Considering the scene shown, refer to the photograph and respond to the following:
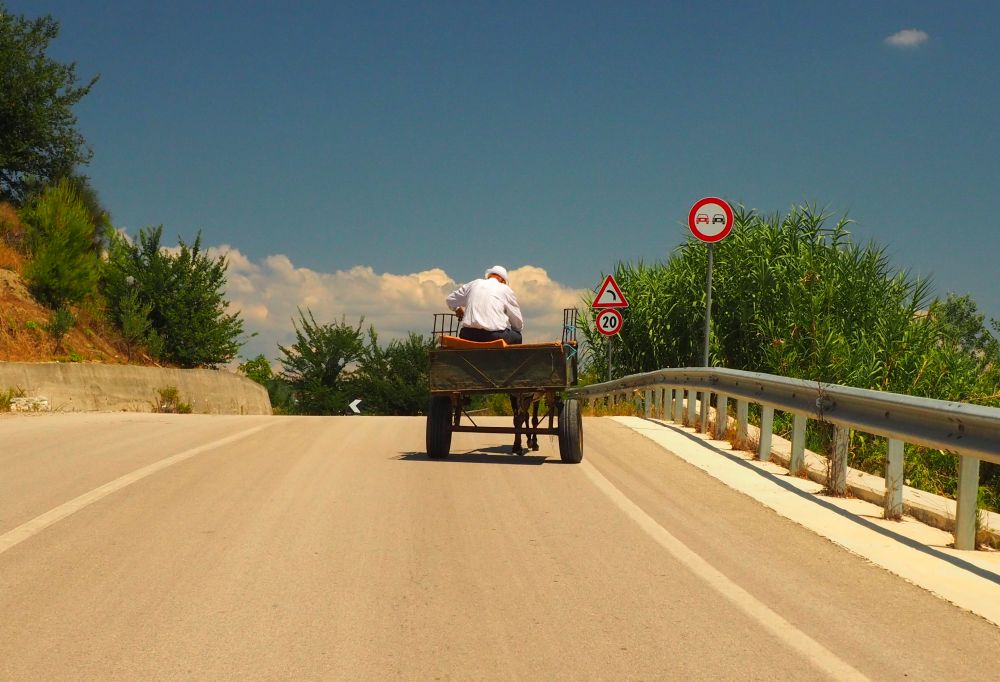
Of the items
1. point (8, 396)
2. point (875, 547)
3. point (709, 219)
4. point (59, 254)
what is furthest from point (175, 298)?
point (875, 547)

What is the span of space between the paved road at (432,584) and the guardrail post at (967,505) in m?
0.91

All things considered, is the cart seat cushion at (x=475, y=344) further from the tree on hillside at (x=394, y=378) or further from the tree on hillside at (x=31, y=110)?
the tree on hillside at (x=394, y=378)

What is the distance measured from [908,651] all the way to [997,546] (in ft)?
10.2

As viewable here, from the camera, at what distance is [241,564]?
19.2 feet

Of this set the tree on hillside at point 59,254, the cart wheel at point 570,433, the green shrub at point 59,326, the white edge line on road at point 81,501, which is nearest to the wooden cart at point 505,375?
the cart wheel at point 570,433

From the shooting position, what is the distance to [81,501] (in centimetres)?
774

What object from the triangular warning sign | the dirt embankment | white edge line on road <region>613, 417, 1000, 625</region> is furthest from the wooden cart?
the dirt embankment

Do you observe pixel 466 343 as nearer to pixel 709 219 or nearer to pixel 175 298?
pixel 709 219

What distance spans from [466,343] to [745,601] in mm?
5817

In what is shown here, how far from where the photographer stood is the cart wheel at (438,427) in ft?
35.6

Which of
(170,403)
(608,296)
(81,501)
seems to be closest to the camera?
(81,501)

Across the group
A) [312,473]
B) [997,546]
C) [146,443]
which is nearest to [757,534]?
[997,546]

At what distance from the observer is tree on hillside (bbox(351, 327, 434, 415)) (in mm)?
51875

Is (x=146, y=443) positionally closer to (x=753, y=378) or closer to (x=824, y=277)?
(x=753, y=378)
